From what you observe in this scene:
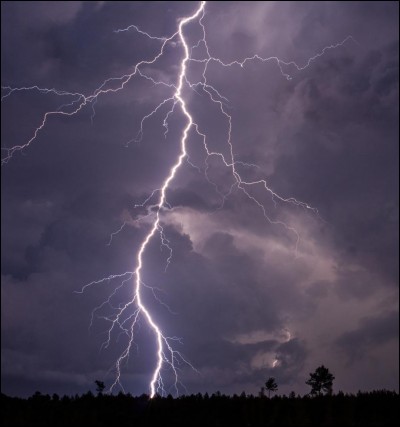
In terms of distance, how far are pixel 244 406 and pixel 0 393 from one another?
7.59m

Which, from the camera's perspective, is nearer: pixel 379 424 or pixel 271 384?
pixel 379 424

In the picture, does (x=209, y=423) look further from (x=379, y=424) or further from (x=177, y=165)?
(x=177, y=165)

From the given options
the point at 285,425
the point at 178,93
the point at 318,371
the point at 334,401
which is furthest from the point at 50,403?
the point at 178,93

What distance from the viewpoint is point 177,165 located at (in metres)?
34.0

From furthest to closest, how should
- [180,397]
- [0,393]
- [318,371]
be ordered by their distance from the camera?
[318,371]
[0,393]
[180,397]

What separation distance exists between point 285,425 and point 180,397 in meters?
3.70

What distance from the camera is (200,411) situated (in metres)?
13.4

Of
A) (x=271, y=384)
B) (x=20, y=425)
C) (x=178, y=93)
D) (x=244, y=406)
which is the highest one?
(x=178, y=93)

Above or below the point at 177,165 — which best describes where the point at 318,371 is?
below

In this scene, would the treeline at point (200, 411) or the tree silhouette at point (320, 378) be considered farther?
the tree silhouette at point (320, 378)

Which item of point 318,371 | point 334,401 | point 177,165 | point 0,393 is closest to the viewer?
point 334,401

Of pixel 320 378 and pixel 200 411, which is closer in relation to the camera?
pixel 200 411

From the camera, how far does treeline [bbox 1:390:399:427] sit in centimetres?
1267

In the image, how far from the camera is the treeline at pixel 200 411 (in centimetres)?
1267
